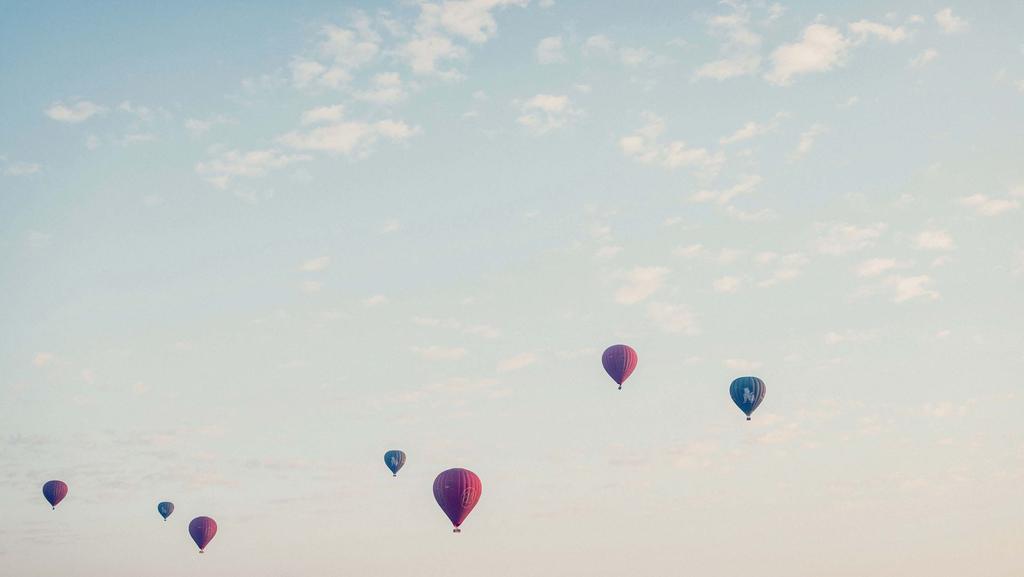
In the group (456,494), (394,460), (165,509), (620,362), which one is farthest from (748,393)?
(165,509)

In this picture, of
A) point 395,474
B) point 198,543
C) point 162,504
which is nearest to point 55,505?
point 162,504

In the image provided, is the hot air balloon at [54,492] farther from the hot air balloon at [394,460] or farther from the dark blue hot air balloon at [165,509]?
the hot air balloon at [394,460]

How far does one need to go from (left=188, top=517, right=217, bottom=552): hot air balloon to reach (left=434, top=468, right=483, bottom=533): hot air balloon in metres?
48.8

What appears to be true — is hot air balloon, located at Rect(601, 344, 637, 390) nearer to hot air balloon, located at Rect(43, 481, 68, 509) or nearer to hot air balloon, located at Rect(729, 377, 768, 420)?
hot air balloon, located at Rect(729, 377, 768, 420)

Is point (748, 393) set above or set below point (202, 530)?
above

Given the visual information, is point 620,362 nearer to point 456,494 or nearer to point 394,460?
point 456,494

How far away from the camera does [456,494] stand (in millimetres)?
88875

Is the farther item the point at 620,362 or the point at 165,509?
the point at 165,509

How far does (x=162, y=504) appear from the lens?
454ft

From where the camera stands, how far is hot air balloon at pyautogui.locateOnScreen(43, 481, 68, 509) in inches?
5128

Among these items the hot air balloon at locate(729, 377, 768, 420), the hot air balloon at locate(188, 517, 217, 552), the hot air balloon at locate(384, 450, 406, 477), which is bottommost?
the hot air balloon at locate(188, 517, 217, 552)

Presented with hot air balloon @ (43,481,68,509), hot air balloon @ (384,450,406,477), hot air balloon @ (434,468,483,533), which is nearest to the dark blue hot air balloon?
hot air balloon @ (43,481,68,509)

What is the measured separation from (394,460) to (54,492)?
5121 cm

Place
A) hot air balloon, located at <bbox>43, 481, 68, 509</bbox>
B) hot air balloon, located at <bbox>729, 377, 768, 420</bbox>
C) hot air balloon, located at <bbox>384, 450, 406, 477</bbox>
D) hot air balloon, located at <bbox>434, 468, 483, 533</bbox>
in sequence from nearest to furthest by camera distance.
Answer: hot air balloon, located at <bbox>434, 468, 483, 533</bbox> < hot air balloon, located at <bbox>729, 377, 768, 420</bbox> < hot air balloon, located at <bbox>384, 450, 406, 477</bbox> < hot air balloon, located at <bbox>43, 481, 68, 509</bbox>
